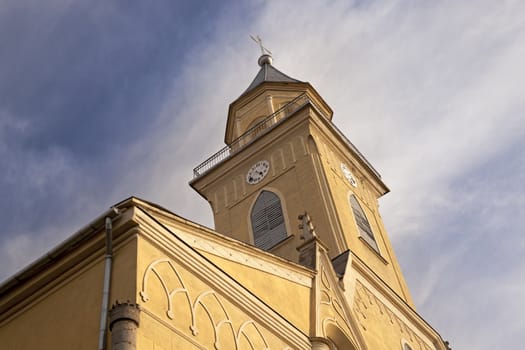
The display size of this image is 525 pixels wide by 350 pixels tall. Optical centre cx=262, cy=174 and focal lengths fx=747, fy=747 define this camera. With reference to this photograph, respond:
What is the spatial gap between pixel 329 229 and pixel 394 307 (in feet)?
10.9

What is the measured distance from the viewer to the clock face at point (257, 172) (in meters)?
28.1

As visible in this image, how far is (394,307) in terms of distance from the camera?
22.4 meters

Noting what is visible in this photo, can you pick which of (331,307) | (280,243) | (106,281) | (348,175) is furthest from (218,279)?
(348,175)

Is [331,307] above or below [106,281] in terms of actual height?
above

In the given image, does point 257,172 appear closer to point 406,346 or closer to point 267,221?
point 267,221

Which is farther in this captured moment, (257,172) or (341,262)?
(257,172)

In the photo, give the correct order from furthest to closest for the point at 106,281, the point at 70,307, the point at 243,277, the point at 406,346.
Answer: the point at 406,346 → the point at 243,277 → the point at 70,307 → the point at 106,281

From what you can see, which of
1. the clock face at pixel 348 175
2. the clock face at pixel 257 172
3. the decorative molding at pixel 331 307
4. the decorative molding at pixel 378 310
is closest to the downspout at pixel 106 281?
the decorative molding at pixel 331 307

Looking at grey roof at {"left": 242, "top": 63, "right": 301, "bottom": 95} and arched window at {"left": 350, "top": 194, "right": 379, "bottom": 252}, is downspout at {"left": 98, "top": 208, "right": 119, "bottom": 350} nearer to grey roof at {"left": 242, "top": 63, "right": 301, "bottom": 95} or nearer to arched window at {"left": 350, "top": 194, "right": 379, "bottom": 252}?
arched window at {"left": 350, "top": 194, "right": 379, "bottom": 252}

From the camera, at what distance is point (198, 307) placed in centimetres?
1214

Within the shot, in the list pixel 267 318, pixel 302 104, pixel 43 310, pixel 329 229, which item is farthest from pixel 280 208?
pixel 43 310

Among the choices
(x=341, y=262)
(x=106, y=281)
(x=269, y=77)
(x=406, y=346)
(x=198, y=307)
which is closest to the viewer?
(x=106, y=281)

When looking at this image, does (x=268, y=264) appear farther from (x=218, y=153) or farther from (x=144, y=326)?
(x=218, y=153)

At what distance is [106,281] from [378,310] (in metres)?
11.4
